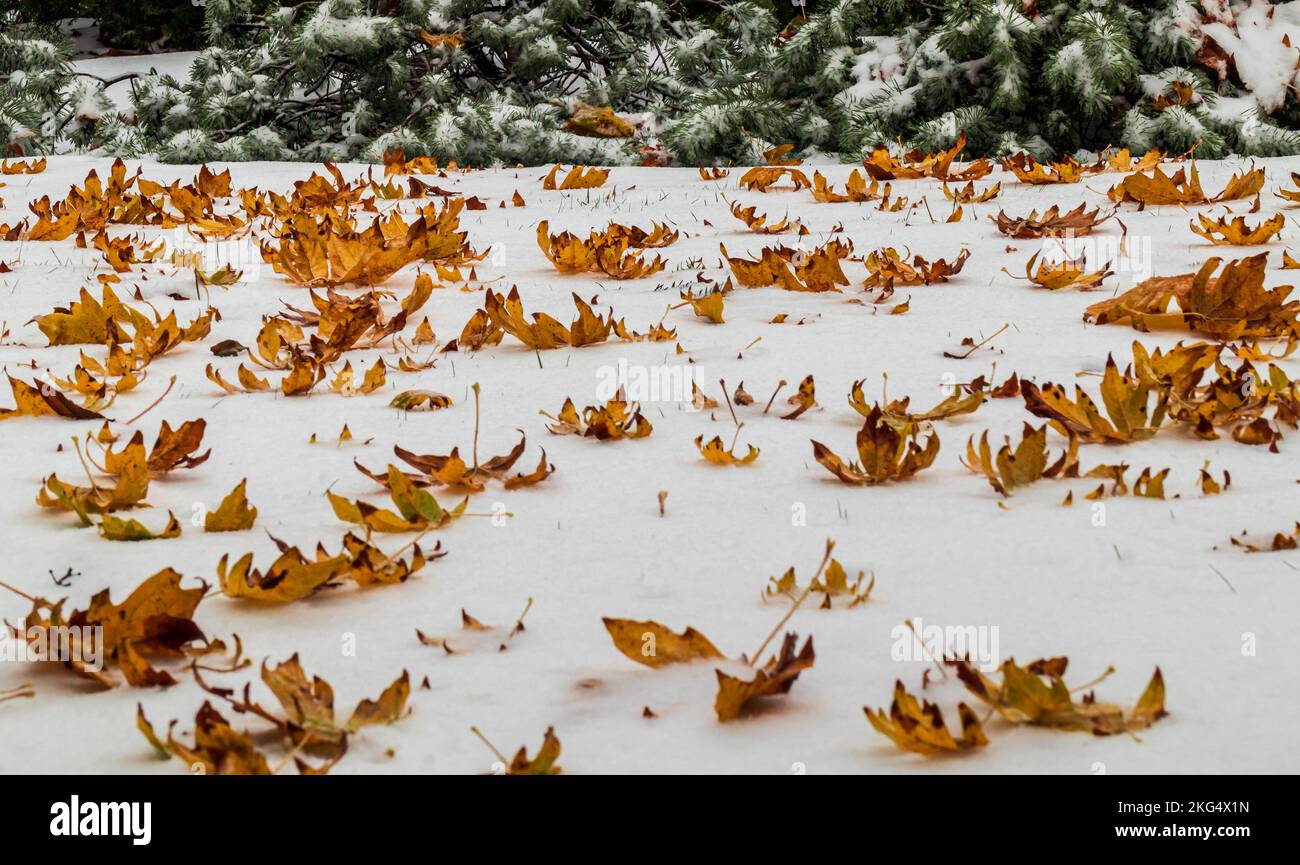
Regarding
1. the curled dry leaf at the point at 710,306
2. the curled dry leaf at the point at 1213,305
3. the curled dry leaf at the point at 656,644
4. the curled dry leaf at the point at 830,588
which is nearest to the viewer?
the curled dry leaf at the point at 656,644

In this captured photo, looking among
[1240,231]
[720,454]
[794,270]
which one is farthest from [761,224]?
[720,454]

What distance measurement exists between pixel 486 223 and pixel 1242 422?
3.06 meters

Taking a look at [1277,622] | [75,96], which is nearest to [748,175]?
[1277,622]

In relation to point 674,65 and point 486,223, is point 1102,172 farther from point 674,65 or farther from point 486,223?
point 674,65

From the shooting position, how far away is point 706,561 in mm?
1713

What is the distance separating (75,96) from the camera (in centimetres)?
878

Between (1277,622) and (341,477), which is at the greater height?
(1277,622)

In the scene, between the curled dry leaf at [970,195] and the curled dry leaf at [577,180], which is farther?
the curled dry leaf at [577,180]

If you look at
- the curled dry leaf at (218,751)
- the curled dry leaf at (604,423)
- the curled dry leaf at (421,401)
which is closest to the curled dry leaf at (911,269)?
the curled dry leaf at (604,423)

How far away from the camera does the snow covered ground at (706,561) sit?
4.14ft

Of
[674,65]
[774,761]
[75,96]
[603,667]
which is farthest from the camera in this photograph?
[75,96]

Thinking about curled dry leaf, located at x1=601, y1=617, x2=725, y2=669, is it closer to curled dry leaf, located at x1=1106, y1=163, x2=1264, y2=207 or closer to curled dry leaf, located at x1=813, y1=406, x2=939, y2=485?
curled dry leaf, located at x1=813, y1=406, x2=939, y2=485

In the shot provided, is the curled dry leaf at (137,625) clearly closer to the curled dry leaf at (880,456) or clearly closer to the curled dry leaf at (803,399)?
the curled dry leaf at (880,456)
